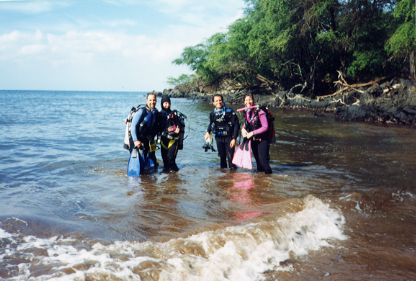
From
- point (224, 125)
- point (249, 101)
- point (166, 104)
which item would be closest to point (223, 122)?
point (224, 125)

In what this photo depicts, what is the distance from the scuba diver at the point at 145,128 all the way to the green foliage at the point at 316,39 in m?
17.1

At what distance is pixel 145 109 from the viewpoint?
6.62 m

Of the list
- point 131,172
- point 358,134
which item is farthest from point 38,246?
point 358,134

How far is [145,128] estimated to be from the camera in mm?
6742

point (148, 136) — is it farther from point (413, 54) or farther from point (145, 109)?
point (413, 54)

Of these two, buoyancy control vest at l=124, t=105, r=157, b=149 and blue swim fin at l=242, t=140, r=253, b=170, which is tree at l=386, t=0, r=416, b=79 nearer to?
blue swim fin at l=242, t=140, r=253, b=170

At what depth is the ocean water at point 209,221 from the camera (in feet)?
10.8

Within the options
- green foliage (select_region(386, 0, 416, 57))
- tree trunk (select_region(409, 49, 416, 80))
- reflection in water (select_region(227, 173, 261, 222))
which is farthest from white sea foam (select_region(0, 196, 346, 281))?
tree trunk (select_region(409, 49, 416, 80))

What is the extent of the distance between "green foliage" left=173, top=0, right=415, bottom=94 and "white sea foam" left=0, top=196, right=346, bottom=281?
18240mm

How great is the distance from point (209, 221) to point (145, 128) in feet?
9.85

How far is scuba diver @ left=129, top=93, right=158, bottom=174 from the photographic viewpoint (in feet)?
21.3

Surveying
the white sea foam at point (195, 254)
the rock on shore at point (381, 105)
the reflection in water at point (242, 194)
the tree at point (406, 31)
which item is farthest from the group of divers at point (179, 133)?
the tree at point (406, 31)

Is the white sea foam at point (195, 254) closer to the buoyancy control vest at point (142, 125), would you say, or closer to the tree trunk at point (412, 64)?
the buoyancy control vest at point (142, 125)

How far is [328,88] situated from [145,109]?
29247 mm
